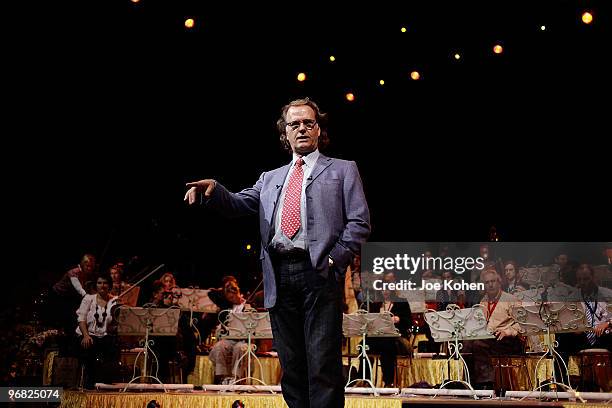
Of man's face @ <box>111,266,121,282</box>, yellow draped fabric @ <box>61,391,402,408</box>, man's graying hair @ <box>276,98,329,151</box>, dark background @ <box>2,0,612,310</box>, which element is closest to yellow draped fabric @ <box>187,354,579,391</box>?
man's face @ <box>111,266,121,282</box>

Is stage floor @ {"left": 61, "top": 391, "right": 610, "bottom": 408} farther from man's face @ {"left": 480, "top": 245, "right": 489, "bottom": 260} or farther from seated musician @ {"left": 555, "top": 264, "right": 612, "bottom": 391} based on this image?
man's face @ {"left": 480, "top": 245, "right": 489, "bottom": 260}

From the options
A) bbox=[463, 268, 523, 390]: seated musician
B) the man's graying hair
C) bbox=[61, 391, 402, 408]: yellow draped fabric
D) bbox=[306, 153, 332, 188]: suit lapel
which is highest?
the man's graying hair

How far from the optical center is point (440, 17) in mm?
7047

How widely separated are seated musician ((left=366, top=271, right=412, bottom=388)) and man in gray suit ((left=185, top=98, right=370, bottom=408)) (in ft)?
14.3

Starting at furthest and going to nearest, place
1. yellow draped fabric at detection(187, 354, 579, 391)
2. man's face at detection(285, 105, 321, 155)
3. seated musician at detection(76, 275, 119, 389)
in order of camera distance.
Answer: yellow draped fabric at detection(187, 354, 579, 391) < seated musician at detection(76, 275, 119, 389) < man's face at detection(285, 105, 321, 155)

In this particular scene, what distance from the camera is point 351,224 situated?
265cm

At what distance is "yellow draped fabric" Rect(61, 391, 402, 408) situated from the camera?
15.9ft

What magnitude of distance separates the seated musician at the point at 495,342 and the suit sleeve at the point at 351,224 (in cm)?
421

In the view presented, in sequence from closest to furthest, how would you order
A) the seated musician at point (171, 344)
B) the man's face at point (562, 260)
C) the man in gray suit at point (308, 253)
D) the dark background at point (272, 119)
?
the man in gray suit at point (308, 253) < the dark background at point (272, 119) < the seated musician at point (171, 344) < the man's face at point (562, 260)

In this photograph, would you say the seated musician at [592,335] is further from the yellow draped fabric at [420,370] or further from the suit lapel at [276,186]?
the suit lapel at [276,186]

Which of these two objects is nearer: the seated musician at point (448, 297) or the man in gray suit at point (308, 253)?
the man in gray suit at point (308, 253)

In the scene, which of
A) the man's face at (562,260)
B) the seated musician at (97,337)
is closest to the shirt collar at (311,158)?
the seated musician at (97,337)

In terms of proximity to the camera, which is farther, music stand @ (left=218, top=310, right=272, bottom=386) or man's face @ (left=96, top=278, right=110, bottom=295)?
man's face @ (left=96, top=278, right=110, bottom=295)

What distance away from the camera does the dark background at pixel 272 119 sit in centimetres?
548
